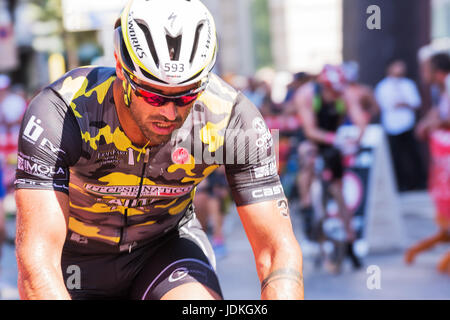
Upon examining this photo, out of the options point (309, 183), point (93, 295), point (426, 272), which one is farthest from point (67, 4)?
point (93, 295)

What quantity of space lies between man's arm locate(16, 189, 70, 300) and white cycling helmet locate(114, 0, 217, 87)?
1.81 feet

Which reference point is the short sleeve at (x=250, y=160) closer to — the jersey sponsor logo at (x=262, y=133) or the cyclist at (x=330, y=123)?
the jersey sponsor logo at (x=262, y=133)

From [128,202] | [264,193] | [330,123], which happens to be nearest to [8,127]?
[330,123]

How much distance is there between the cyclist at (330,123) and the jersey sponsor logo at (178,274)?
5305mm

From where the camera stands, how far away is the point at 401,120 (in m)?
12.6

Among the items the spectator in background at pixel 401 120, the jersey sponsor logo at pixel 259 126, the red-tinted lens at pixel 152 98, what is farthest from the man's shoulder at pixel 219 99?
the spectator in background at pixel 401 120

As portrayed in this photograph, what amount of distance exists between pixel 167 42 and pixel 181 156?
0.55 m

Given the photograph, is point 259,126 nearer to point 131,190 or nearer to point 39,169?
point 131,190

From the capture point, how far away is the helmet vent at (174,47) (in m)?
2.39

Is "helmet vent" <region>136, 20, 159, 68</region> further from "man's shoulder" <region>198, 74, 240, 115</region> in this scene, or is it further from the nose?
"man's shoulder" <region>198, 74, 240, 115</region>

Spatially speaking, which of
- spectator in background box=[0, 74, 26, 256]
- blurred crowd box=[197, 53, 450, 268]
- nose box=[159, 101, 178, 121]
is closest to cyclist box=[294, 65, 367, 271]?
blurred crowd box=[197, 53, 450, 268]

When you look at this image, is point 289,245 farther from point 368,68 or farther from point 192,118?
point 368,68

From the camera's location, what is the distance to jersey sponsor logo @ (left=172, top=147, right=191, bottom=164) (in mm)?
2801

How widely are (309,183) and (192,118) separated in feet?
21.0
